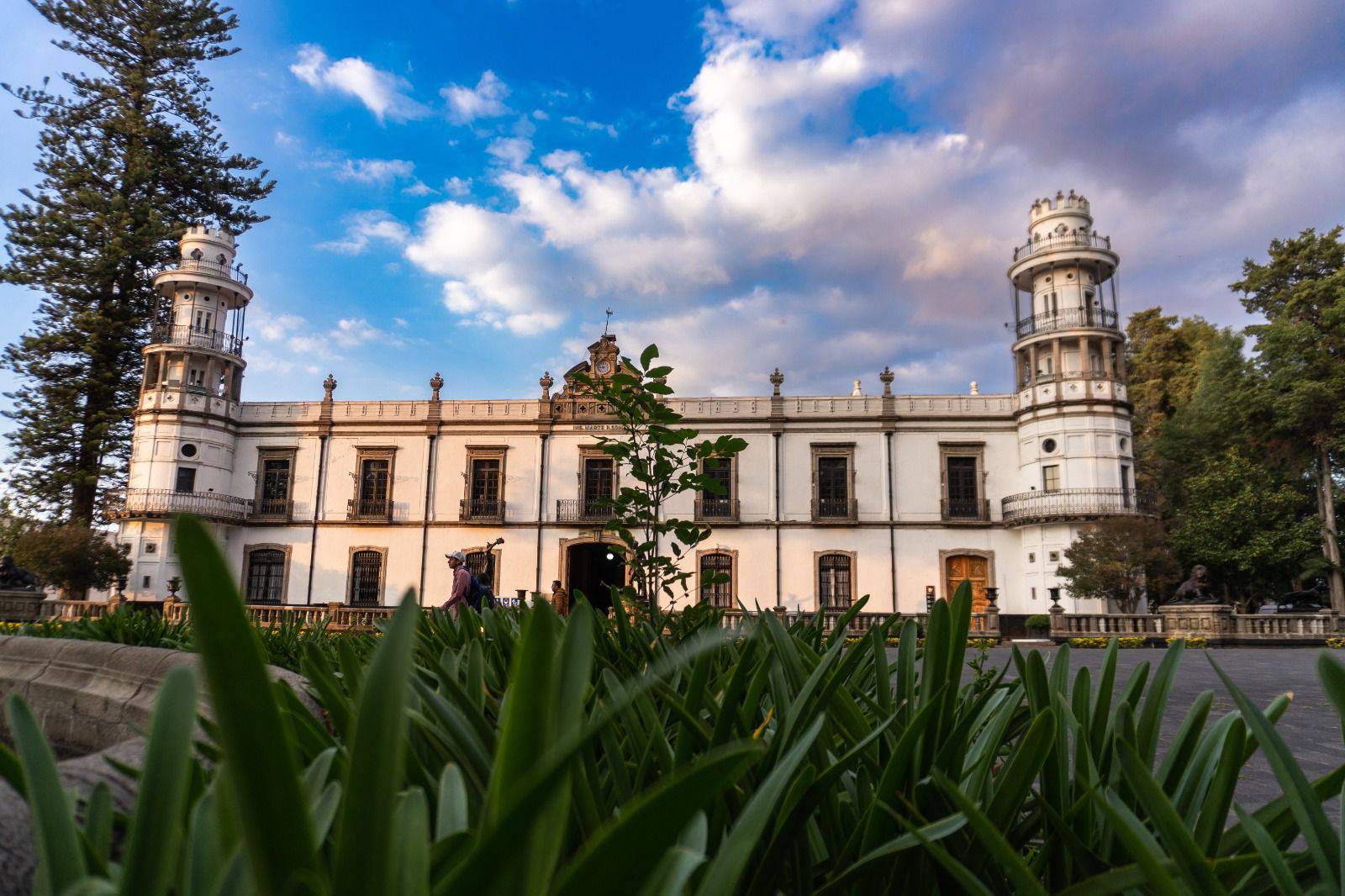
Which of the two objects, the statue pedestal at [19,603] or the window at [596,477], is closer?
the statue pedestal at [19,603]

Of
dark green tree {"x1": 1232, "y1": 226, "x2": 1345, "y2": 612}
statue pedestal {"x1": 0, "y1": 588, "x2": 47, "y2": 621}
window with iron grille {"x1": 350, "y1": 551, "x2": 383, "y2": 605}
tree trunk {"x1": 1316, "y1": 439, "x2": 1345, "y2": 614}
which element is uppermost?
dark green tree {"x1": 1232, "y1": 226, "x2": 1345, "y2": 612}

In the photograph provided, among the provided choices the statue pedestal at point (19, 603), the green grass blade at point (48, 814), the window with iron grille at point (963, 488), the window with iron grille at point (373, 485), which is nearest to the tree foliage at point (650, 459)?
the green grass blade at point (48, 814)

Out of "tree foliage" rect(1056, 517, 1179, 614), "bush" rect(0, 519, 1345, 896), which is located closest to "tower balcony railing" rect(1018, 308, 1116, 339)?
"tree foliage" rect(1056, 517, 1179, 614)

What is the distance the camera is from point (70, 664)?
2.70 m

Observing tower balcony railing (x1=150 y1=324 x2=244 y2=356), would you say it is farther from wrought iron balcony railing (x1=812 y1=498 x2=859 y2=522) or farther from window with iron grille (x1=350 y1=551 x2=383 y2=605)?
wrought iron balcony railing (x1=812 y1=498 x2=859 y2=522)

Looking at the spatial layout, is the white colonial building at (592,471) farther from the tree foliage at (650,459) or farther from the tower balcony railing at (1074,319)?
the tree foliage at (650,459)

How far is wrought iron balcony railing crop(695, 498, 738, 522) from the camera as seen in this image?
2347cm

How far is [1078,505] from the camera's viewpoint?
21000 millimetres

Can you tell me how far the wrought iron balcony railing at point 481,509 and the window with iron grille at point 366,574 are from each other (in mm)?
2901

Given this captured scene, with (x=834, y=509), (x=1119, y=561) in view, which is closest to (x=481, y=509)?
(x=834, y=509)

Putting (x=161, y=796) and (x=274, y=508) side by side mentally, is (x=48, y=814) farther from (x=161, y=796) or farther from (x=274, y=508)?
(x=274, y=508)

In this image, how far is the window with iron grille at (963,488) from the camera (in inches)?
909

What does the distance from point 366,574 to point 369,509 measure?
2032 millimetres

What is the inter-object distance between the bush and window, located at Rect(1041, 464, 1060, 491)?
23.1 m
